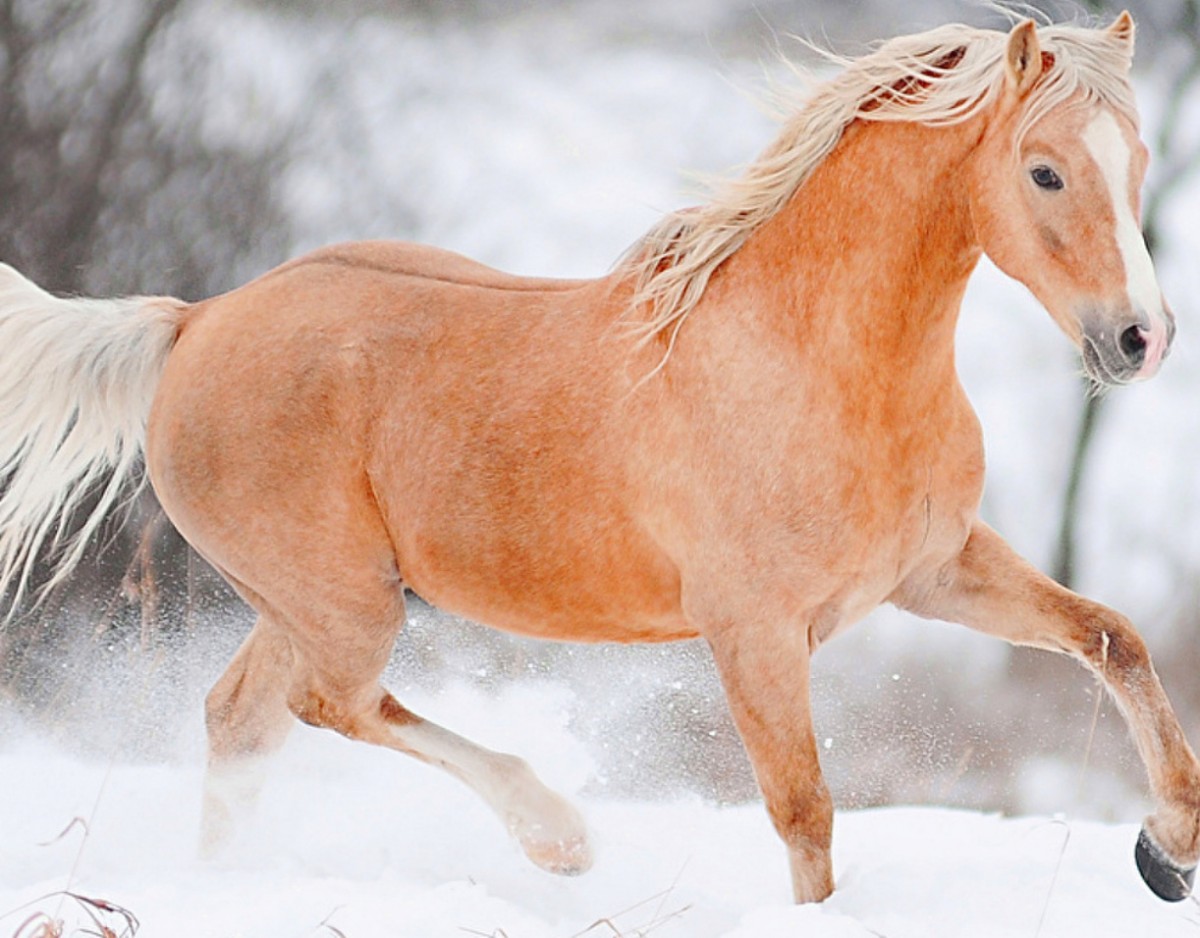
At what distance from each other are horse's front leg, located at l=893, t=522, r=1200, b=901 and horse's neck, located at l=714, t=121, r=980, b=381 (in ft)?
1.42

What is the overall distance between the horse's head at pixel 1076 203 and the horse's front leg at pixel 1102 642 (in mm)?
553

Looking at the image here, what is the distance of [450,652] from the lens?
5215 mm

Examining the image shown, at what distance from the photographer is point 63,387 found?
3.28 metres

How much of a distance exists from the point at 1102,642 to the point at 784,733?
2.01 ft

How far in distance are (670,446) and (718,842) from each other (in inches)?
58.9

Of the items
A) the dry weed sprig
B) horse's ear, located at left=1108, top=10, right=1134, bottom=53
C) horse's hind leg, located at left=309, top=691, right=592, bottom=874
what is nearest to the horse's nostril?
horse's ear, located at left=1108, top=10, right=1134, bottom=53

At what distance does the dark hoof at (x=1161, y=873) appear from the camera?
7.84 ft

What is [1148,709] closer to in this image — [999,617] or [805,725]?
[999,617]

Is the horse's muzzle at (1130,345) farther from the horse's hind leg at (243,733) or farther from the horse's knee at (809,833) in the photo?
the horse's hind leg at (243,733)

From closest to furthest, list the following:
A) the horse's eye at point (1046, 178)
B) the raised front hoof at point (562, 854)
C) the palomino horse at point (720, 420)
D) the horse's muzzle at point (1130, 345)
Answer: the horse's muzzle at point (1130, 345) → the horse's eye at point (1046, 178) → the palomino horse at point (720, 420) → the raised front hoof at point (562, 854)

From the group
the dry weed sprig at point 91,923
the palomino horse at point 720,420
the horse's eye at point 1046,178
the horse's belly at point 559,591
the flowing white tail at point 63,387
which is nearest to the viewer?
the dry weed sprig at point 91,923

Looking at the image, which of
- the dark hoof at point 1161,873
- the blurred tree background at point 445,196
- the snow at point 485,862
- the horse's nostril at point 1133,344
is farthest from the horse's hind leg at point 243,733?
the horse's nostril at point 1133,344

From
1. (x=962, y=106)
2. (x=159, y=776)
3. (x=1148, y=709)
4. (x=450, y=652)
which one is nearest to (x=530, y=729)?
(x=450, y=652)

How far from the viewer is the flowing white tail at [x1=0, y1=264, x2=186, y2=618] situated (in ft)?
10.7
